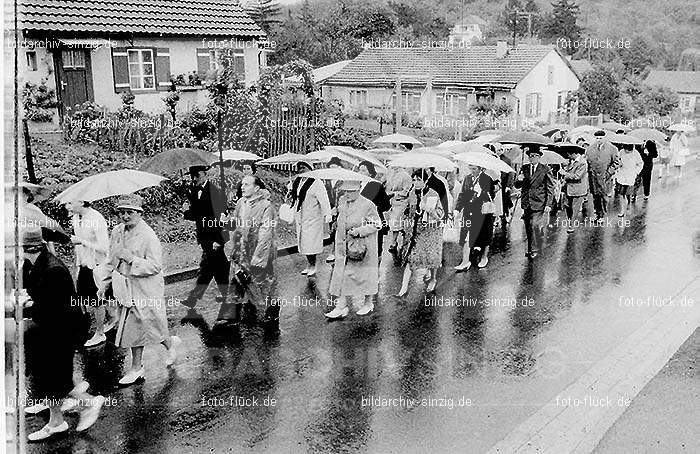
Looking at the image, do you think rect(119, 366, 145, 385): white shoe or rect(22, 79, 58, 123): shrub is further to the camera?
rect(22, 79, 58, 123): shrub

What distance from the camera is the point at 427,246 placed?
9383 mm

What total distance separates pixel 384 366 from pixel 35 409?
3354mm

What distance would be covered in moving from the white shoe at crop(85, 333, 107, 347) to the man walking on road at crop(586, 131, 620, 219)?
988 centimetres

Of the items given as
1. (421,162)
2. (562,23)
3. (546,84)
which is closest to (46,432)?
(421,162)

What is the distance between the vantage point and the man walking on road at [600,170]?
13.8 m

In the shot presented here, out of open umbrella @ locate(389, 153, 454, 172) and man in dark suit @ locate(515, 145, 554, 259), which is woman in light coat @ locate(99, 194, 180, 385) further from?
man in dark suit @ locate(515, 145, 554, 259)

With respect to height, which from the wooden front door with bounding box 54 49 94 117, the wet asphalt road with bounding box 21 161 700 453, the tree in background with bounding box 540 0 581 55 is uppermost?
the tree in background with bounding box 540 0 581 55

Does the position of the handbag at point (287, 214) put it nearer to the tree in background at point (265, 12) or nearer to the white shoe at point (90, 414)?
the white shoe at point (90, 414)

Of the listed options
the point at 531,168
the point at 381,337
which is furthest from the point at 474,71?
the point at 381,337

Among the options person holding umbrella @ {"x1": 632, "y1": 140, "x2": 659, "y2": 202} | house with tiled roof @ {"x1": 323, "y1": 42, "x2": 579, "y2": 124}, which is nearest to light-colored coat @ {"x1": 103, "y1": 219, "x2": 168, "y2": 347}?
person holding umbrella @ {"x1": 632, "y1": 140, "x2": 659, "y2": 202}

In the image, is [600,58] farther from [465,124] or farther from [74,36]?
[74,36]

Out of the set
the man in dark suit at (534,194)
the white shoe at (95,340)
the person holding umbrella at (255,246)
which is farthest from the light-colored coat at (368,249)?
the man in dark suit at (534,194)

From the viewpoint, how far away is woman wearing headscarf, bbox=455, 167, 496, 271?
416 inches

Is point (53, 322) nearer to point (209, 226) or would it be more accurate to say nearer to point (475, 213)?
point (209, 226)
